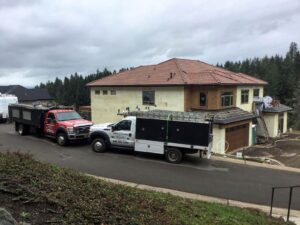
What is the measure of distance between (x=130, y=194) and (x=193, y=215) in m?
1.67

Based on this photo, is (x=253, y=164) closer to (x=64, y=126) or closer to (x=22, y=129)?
(x=64, y=126)

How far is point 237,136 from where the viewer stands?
93.2 ft

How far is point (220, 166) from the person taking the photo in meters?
18.2

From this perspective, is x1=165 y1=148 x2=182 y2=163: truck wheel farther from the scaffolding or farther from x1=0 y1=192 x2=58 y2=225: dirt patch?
x1=0 y1=192 x2=58 y2=225: dirt patch

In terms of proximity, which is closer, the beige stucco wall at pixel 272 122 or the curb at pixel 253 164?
the curb at pixel 253 164

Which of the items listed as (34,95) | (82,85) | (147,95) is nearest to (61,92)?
(82,85)

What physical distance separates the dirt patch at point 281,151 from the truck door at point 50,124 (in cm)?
1526

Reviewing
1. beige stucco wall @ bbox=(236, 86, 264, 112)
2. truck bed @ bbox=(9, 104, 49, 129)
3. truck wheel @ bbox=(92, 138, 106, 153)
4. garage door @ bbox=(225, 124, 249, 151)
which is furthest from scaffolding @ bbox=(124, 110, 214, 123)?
beige stucco wall @ bbox=(236, 86, 264, 112)

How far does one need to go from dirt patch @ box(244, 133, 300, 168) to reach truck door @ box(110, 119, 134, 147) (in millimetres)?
11175

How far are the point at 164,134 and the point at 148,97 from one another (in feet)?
41.6

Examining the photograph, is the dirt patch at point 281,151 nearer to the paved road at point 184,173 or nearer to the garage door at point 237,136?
the garage door at point 237,136

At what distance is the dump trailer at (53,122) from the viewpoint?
2195 cm

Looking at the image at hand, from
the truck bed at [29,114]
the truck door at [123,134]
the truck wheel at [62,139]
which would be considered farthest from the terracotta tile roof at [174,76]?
the truck wheel at [62,139]

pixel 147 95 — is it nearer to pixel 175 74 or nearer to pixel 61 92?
pixel 175 74
